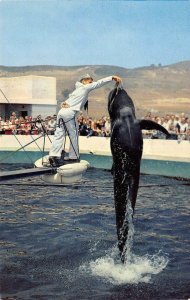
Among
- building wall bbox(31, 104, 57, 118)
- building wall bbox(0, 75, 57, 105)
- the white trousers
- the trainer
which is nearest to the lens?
the trainer

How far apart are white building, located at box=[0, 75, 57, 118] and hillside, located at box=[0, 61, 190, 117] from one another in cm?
7972

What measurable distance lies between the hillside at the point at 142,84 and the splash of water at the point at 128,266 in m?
113

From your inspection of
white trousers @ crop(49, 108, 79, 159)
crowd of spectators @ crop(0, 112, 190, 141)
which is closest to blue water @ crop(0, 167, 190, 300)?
white trousers @ crop(49, 108, 79, 159)

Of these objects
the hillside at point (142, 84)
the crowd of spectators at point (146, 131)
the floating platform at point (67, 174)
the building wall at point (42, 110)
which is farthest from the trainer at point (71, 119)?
the hillside at point (142, 84)

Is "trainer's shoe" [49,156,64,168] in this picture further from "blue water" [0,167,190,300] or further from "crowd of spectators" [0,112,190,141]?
"crowd of spectators" [0,112,190,141]

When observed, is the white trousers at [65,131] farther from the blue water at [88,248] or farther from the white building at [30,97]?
the white building at [30,97]

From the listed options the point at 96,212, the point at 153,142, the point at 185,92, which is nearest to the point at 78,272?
the point at 96,212

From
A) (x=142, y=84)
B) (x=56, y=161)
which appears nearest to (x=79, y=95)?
(x=56, y=161)

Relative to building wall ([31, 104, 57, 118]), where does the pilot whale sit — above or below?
below

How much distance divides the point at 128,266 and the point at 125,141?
2.58 metres

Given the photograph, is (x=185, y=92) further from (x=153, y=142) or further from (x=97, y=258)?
(x=97, y=258)

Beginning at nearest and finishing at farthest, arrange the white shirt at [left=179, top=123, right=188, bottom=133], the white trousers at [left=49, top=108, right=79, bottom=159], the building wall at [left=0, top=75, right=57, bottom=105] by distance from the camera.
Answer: the white trousers at [left=49, top=108, right=79, bottom=159], the white shirt at [left=179, top=123, right=188, bottom=133], the building wall at [left=0, top=75, right=57, bottom=105]

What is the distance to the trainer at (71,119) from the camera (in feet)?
41.1

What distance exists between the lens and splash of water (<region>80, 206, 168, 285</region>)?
811 cm
